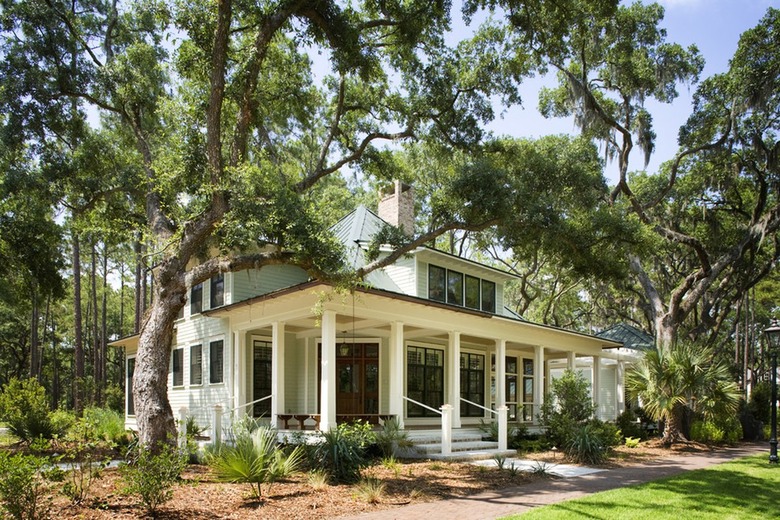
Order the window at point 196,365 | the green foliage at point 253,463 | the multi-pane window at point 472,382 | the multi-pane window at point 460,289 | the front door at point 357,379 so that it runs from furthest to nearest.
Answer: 1. the multi-pane window at point 472,382
2. the window at point 196,365
3. the multi-pane window at point 460,289
4. the front door at point 357,379
5. the green foliage at point 253,463

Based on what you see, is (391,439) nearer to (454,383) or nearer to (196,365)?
(454,383)

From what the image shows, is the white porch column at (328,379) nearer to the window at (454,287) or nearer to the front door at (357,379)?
the front door at (357,379)

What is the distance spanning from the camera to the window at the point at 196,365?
1962 centimetres

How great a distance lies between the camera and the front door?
1789 centimetres

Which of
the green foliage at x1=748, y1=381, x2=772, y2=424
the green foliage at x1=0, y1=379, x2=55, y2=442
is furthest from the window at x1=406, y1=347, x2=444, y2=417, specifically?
the green foliage at x1=748, y1=381, x2=772, y2=424

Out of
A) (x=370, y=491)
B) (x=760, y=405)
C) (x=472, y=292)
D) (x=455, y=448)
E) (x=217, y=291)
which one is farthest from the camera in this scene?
(x=760, y=405)

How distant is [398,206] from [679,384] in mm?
10526

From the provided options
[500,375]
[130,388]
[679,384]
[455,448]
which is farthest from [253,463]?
[130,388]

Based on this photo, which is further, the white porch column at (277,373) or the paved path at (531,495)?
the white porch column at (277,373)

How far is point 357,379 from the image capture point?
18.1m

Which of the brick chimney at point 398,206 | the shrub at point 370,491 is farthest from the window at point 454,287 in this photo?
the shrub at point 370,491

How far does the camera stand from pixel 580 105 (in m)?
21.6

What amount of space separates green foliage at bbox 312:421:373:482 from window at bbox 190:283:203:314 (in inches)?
406

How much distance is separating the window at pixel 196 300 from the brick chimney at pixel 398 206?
6812 millimetres
